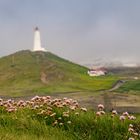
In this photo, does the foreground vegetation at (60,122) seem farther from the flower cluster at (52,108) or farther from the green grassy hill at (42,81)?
the green grassy hill at (42,81)

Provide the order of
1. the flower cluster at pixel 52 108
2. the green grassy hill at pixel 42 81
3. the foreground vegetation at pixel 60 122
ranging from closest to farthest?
the foreground vegetation at pixel 60 122, the flower cluster at pixel 52 108, the green grassy hill at pixel 42 81

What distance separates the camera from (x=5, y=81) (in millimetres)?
175625

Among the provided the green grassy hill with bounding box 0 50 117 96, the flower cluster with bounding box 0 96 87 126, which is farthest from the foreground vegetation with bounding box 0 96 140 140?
the green grassy hill with bounding box 0 50 117 96

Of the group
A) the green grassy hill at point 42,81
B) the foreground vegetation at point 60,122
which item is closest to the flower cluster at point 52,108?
the foreground vegetation at point 60,122

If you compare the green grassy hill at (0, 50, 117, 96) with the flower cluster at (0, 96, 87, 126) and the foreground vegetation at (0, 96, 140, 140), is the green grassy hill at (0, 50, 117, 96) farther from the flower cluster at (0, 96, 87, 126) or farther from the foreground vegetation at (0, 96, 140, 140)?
the foreground vegetation at (0, 96, 140, 140)

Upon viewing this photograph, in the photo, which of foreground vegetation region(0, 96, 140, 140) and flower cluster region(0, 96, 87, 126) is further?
flower cluster region(0, 96, 87, 126)

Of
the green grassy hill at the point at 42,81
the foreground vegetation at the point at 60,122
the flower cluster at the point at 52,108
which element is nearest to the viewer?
the foreground vegetation at the point at 60,122

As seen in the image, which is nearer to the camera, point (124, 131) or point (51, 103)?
point (124, 131)

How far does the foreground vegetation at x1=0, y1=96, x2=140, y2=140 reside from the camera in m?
12.4

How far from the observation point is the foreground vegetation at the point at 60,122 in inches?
488

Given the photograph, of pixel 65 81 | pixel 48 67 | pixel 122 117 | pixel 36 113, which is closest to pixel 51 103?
pixel 36 113

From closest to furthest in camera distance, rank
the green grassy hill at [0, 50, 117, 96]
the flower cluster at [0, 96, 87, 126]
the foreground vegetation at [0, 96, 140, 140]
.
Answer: the foreground vegetation at [0, 96, 140, 140]
the flower cluster at [0, 96, 87, 126]
the green grassy hill at [0, 50, 117, 96]

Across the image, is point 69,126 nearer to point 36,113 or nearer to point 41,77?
point 36,113

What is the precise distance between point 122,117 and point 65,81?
154 m
